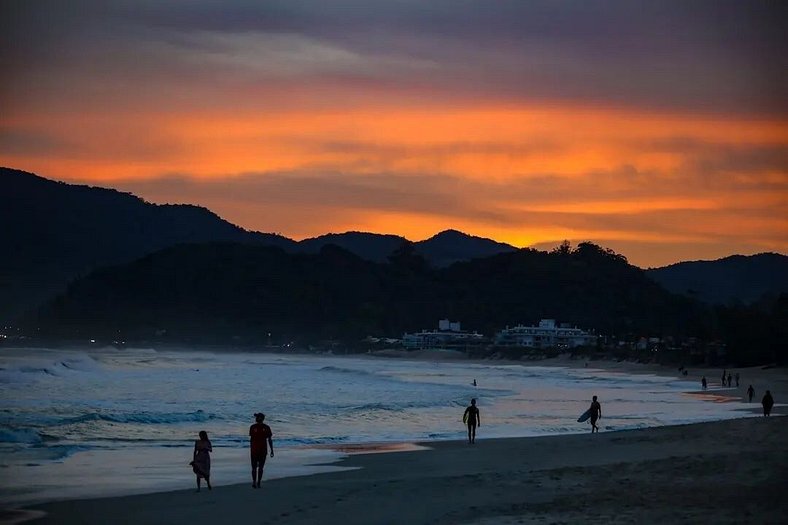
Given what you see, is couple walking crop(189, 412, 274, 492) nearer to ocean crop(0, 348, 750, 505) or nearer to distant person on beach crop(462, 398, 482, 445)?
ocean crop(0, 348, 750, 505)

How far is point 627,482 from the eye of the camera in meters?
15.4

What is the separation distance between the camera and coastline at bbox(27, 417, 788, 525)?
13125 mm

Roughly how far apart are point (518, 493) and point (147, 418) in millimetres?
17957

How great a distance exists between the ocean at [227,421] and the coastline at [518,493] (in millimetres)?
1642

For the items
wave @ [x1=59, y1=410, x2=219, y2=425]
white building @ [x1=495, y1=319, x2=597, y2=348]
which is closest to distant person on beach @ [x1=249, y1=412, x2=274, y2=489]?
wave @ [x1=59, y1=410, x2=219, y2=425]

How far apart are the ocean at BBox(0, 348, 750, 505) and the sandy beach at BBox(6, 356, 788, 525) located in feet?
5.01

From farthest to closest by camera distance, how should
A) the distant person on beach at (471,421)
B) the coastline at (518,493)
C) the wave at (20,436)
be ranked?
the distant person on beach at (471,421)
the wave at (20,436)
the coastline at (518,493)

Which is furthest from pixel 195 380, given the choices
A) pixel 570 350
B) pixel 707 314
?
pixel 707 314

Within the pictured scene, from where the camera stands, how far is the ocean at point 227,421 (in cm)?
1961

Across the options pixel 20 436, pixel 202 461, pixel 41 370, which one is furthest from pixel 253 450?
pixel 41 370

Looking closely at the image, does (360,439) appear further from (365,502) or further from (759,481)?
(759,481)

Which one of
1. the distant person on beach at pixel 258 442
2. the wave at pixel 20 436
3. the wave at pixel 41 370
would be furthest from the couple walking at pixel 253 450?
the wave at pixel 41 370

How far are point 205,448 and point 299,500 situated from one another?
2.06 m

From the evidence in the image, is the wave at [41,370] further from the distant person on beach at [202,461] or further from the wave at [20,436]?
the distant person on beach at [202,461]
